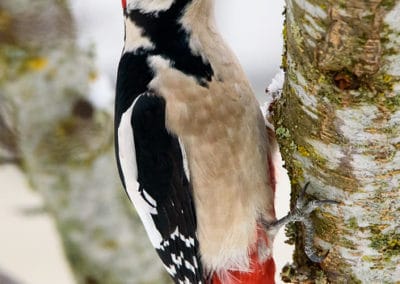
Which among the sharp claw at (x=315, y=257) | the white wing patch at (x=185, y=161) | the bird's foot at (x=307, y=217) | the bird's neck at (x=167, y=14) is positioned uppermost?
the bird's neck at (x=167, y=14)

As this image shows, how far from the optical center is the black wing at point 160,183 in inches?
69.1

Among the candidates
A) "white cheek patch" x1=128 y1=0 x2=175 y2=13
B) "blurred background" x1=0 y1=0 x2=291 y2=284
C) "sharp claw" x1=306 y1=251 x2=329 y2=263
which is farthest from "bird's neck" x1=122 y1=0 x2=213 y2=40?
"sharp claw" x1=306 y1=251 x2=329 y2=263

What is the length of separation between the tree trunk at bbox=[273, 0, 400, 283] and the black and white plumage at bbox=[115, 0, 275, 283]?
6.8 inches

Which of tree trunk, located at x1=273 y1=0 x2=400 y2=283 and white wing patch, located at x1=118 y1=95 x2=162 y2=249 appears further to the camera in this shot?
white wing patch, located at x1=118 y1=95 x2=162 y2=249

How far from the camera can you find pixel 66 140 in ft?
7.19

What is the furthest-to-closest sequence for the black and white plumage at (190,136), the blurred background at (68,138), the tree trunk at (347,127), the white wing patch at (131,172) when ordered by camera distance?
the blurred background at (68,138) < the white wing patch at (131,172) < the black and white plumage at (190,136) < the tree trunk at (347,127)

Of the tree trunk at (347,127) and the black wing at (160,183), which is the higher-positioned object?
the black wing at (160,183)

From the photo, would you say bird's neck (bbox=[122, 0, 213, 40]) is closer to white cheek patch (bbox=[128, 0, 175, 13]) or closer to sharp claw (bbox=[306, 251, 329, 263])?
white cheek patch (bbox=[128, 0, 175, 13])

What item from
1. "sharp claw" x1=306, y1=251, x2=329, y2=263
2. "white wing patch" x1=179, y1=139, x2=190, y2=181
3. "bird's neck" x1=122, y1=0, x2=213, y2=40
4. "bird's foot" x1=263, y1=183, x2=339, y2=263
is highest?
"bird's neck" x1=122, y1=0, x2=213, y2=40

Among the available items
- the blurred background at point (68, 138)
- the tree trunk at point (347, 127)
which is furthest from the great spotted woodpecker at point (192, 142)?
the blurred background at point (68, 138)

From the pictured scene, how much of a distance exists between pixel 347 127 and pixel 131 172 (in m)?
0.75

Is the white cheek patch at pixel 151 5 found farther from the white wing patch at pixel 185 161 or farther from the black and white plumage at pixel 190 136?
the white wing patch at pixel 185 161

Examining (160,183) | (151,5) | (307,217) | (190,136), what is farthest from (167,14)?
(307,217)

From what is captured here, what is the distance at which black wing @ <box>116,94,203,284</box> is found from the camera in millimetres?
1756
